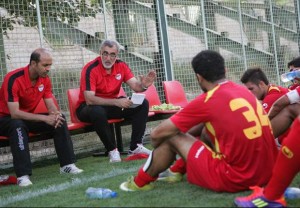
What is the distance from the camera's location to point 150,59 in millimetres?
8266

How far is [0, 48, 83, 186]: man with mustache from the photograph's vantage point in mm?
4797

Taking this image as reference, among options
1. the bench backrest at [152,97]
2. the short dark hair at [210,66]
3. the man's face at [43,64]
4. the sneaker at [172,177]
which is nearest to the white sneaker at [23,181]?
the man's face at [43,64]

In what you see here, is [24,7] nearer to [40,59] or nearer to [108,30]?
[108,30]

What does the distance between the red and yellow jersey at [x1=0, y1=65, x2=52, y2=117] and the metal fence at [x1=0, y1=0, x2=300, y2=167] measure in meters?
1.38

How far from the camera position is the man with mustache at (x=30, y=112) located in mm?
4797

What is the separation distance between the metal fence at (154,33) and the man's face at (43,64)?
1.60 metres

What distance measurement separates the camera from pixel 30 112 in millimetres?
5309

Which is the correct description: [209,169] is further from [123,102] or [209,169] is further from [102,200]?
[123,102]

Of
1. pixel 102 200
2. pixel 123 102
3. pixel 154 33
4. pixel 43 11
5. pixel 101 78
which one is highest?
pixel 43 11

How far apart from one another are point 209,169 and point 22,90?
2630mm

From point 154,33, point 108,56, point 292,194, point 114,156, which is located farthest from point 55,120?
point 154,33

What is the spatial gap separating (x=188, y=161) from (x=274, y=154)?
0.59 metres

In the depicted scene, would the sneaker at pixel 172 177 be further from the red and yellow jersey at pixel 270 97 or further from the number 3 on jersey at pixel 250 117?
the red and yellow jersey at pixel 270 97

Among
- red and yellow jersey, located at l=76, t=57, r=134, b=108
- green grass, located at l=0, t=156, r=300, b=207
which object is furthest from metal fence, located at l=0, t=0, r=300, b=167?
green grass, located at l=0, t=156, r=300, b=207
